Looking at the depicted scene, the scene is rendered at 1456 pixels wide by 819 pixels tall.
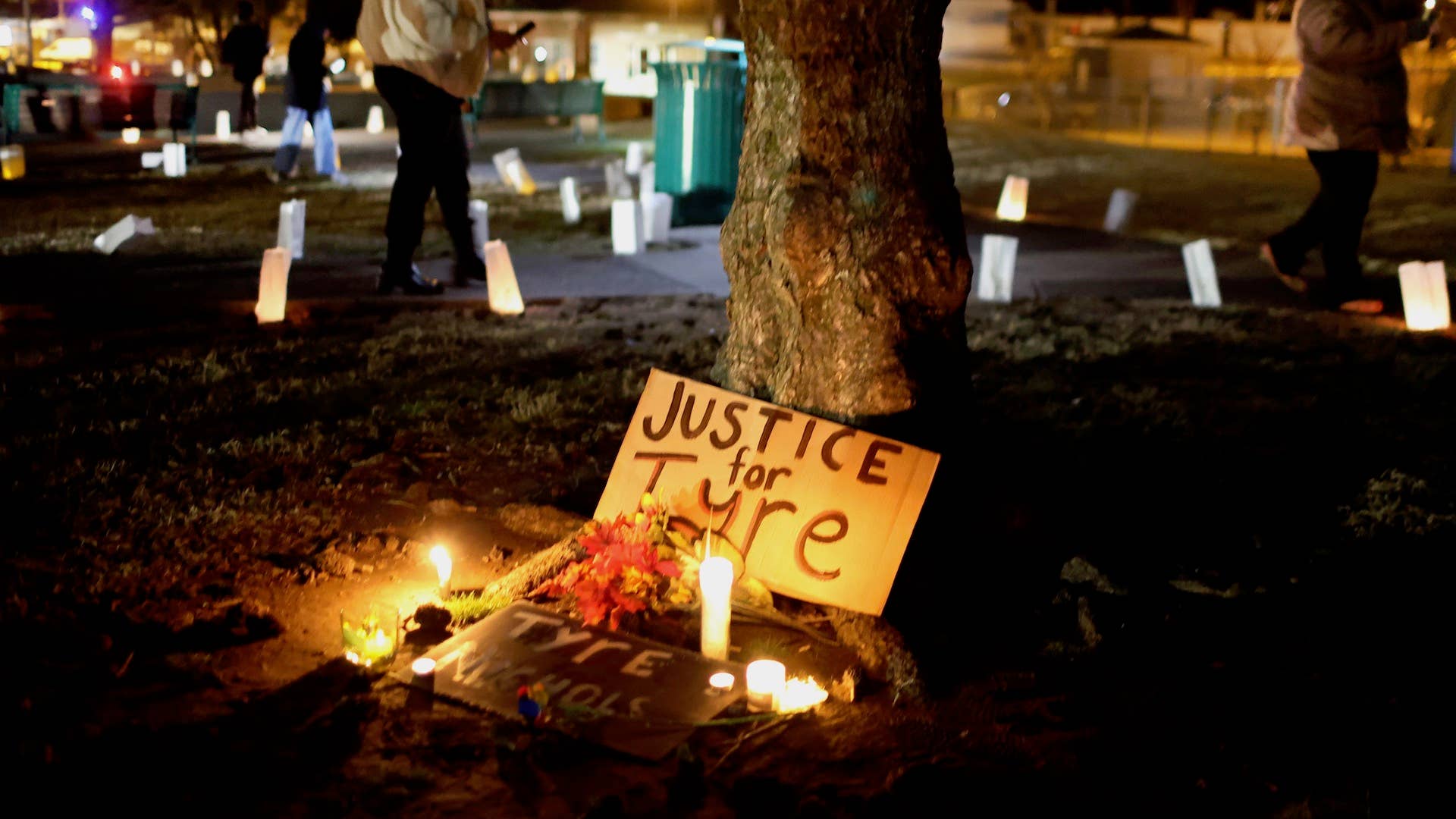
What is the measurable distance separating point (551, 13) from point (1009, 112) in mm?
12965

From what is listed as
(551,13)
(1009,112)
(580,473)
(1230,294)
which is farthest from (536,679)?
(551,13)

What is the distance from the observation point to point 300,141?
48.5 feet

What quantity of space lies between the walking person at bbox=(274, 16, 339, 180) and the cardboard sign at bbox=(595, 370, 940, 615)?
11455 mm

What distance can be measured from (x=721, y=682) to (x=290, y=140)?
13003 millimetres

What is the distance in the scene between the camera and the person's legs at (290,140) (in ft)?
48.0

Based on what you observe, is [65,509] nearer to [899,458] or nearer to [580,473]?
[580,473]

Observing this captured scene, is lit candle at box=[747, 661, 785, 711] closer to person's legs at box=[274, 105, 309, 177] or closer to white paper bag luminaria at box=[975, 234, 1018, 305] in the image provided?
white paper bag luminaria at box=[975, 234, 1018, 305]

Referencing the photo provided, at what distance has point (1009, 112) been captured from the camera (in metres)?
32.0

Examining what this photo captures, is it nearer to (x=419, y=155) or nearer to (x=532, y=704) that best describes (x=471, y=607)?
(x=532, y=704)

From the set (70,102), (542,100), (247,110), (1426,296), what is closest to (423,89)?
(1426,296)

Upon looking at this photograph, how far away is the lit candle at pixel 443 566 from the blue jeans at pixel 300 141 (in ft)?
39.1

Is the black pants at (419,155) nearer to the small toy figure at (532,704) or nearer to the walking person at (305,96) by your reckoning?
the small toy figure at (532,704)

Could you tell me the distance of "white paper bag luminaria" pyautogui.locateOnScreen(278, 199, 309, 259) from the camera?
31.6 ft

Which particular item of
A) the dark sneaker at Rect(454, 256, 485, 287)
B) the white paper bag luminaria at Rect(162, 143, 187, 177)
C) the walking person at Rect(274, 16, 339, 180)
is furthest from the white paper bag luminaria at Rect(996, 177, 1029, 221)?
the white paper bag luminaria at Rect(162, 143, 187, 177)
